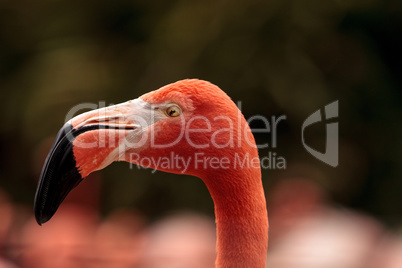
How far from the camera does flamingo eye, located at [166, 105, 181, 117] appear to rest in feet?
3.62

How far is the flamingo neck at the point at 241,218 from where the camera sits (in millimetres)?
1116

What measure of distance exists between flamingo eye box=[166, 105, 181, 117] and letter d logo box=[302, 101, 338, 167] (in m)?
1.82

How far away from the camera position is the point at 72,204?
305cm

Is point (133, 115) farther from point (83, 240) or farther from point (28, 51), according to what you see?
point (28, 51)

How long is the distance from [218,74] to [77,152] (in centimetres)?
184

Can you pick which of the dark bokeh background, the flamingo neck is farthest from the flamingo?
the dark bokeh background

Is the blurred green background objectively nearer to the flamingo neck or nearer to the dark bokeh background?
the dark bokeh background

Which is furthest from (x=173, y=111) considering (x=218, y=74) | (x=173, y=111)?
(x=218, y=74)

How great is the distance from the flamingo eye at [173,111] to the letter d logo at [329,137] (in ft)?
5.96

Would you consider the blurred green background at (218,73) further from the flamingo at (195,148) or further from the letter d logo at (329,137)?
the flamingo at (195,148)

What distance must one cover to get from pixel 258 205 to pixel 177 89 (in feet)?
1.08

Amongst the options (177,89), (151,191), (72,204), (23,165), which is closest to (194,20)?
(151,191)

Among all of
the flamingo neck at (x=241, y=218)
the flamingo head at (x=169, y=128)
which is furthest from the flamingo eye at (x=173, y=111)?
the flamingo neck at (x=241, y=218)

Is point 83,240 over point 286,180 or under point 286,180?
under
